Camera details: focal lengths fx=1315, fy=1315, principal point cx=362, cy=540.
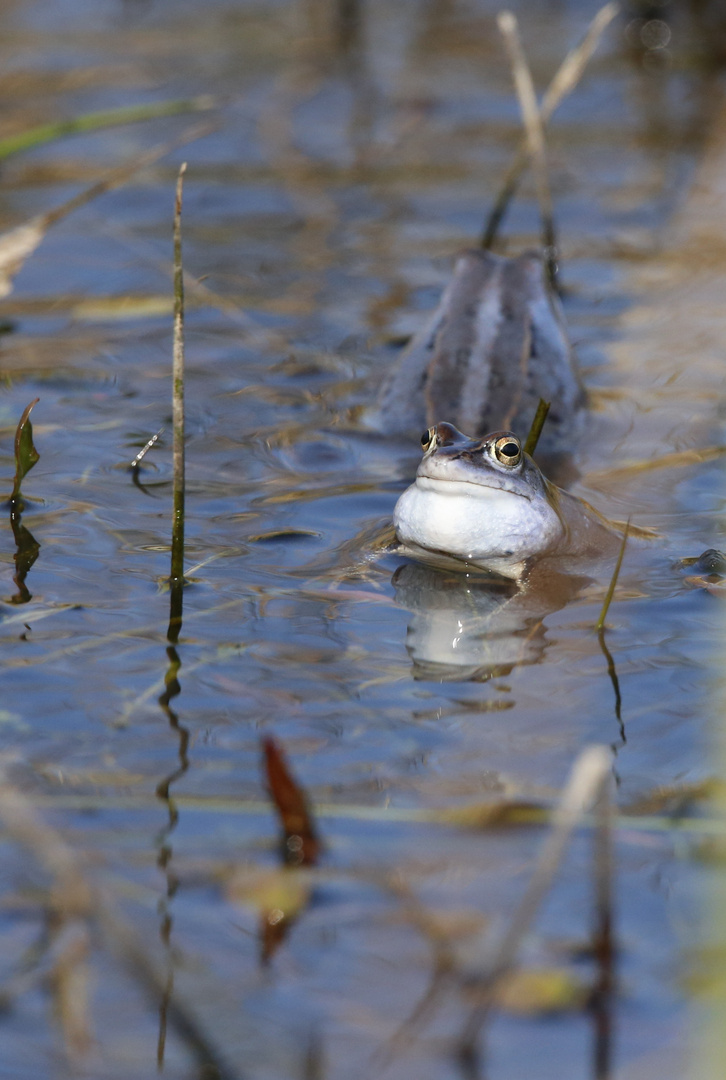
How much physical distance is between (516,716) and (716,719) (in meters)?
0.47

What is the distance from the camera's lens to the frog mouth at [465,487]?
385 cm

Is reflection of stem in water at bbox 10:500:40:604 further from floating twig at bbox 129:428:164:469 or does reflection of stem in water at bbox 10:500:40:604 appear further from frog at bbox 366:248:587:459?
frog at bbox 366:248:587:459

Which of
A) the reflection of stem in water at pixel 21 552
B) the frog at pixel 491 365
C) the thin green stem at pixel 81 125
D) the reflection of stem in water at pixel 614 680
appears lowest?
the frog at pixel 491 365

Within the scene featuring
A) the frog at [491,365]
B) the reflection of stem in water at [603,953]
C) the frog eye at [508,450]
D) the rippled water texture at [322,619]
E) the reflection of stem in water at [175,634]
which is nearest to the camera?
the reflection of stem in water at [603,953]

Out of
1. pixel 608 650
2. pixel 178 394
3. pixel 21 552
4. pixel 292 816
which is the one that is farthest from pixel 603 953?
pixel 21 552

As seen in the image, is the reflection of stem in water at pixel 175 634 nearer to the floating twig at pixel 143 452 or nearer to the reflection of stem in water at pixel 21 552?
the reflection of stem in water at pixel 21 552

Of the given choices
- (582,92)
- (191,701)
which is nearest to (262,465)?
(191,701)

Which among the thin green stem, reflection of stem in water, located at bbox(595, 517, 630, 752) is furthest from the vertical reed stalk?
the thin green stem

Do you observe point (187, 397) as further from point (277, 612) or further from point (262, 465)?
point (277, 612)

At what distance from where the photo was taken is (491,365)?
17.6 feet

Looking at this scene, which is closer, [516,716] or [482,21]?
[516,716]

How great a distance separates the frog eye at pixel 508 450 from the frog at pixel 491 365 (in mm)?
1125

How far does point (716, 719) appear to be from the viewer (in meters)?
3.11

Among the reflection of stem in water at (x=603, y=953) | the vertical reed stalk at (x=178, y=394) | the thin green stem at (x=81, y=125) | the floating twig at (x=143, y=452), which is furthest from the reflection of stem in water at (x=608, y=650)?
the thin green stem at (x=81, y=125)
